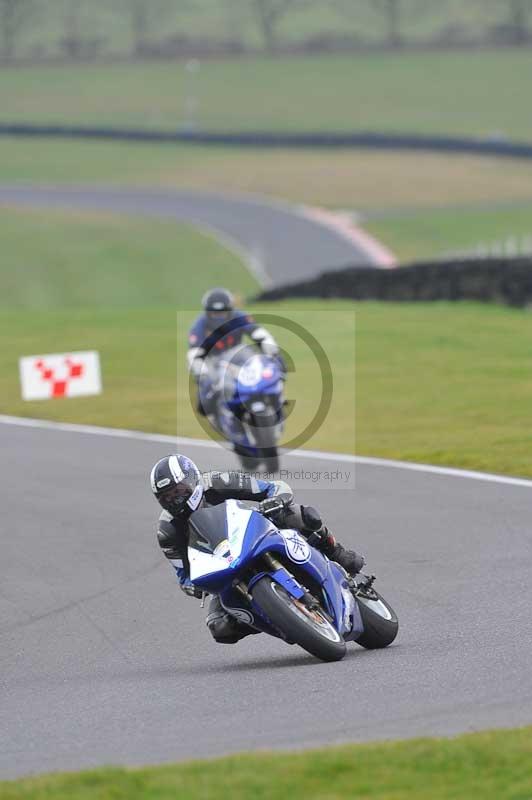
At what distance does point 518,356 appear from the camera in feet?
68.3

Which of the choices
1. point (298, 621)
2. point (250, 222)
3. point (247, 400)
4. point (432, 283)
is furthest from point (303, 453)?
point (250, 222)

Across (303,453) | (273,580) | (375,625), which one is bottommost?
(303,453)

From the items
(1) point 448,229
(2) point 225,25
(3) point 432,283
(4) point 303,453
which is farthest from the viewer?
(2) point 225,25

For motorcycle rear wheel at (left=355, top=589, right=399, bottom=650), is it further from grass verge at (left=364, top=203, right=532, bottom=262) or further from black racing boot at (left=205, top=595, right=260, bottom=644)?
grass verge at (left=364, top=203, right=532, bottom=262)

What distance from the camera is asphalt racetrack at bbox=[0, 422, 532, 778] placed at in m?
6.02

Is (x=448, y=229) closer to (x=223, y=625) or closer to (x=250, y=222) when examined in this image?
(x=250, y=222)

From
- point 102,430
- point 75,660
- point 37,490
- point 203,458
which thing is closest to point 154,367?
point 102,430

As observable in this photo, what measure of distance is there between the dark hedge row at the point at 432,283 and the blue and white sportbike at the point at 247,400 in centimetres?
1214

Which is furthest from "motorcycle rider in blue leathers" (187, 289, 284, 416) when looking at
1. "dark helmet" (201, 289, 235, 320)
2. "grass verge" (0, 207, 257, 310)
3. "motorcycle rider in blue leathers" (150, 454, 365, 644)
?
"grass verge" (0, 207, 257, 310)

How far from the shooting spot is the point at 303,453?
15289 mm

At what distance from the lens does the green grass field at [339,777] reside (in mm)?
4949

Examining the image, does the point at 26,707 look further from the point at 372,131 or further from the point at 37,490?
the point at 372,131

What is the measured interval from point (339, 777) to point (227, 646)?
3214mm

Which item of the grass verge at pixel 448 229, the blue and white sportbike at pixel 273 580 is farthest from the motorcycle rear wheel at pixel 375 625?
the grass verge at pixel 448 229
